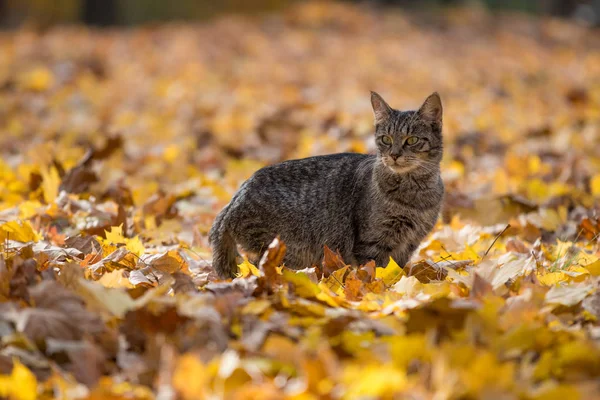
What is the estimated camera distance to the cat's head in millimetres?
4402

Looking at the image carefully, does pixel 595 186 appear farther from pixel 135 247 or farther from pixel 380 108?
pixel 135 247

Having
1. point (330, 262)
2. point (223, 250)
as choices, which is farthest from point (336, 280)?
point (223, 250)

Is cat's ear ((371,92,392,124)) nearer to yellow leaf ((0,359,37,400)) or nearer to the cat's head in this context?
the cat's head

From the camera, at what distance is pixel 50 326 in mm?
2521

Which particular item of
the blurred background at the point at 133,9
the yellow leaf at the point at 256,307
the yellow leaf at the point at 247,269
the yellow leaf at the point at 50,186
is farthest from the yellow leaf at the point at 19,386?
the blurred background at the point at 133,9

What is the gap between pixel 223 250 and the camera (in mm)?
3975

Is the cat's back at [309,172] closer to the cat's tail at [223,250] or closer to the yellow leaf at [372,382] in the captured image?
the cat's tail at [223,250]

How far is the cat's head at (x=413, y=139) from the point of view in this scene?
14.4ft

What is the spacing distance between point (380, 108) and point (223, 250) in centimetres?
137

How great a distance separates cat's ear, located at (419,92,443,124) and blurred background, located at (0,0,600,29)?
1581cm

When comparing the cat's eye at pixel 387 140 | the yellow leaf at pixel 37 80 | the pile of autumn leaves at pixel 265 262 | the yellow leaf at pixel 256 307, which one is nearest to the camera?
the pile of autumn leaves at pixel 265 262

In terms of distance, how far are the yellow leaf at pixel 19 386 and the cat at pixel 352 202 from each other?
1.83 m

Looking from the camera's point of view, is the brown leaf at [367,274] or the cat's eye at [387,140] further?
the cat's eye at [387,140]

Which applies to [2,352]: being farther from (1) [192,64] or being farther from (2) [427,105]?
(1) [192,64]
